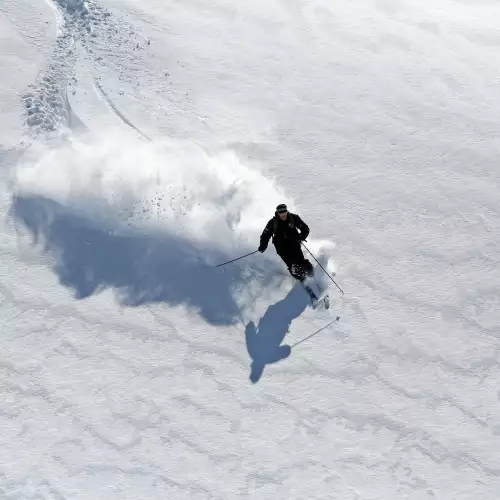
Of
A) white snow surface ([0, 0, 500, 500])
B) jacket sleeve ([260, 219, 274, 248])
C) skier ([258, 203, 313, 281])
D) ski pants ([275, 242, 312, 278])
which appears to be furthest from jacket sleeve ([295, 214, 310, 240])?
white snow surface ([0, 0, 500, 500])

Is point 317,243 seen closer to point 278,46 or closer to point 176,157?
point 176,157

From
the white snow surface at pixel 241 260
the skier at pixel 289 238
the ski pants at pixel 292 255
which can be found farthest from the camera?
the ski pants at pixel 292 255

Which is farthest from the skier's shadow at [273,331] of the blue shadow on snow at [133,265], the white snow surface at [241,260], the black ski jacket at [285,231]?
the black ski jacket at [285,231]

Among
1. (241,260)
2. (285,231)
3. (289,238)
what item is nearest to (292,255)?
(289,238)

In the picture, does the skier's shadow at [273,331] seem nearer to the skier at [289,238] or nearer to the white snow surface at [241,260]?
the white snow surface at [241,260]

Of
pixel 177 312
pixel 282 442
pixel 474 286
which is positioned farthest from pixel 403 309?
pixel 177 312

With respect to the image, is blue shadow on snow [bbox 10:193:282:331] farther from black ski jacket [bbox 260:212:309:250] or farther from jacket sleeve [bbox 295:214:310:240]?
jacket sleeve [bbox 295:214:310:240]

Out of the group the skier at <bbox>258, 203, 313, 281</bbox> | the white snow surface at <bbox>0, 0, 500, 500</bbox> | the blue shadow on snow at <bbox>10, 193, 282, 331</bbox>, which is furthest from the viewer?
the blue shadow on snow at <bbox>10, 193, 282, 331</bbox>
